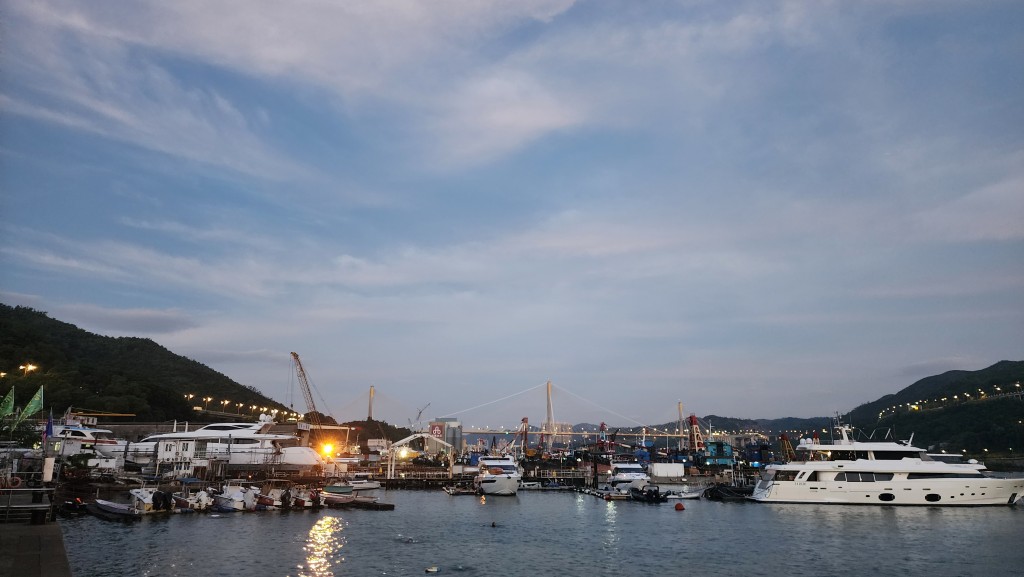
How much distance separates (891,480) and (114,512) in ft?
250

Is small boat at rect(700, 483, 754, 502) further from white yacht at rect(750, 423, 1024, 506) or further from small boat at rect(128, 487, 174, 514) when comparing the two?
small boat at rect(128, 487, 174, 514)

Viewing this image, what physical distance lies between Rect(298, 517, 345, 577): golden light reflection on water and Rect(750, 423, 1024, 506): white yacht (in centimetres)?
5106

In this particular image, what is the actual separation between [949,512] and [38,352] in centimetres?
15133

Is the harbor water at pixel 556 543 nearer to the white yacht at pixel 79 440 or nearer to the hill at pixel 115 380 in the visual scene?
the white yacht at pixel 79 440

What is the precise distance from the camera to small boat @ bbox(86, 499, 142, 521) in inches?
1902

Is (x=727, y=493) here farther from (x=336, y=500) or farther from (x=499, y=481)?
(x=336, y=500)

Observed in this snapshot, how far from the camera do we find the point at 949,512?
61.1 metres

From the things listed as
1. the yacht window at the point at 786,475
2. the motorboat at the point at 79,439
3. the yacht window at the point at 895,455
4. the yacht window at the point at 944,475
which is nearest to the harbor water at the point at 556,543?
the yacht window at the point at 944,475

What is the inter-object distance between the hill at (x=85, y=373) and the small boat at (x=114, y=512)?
192ft

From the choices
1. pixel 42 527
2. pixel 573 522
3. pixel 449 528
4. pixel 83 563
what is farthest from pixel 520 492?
pixel 42 527

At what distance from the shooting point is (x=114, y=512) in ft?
159

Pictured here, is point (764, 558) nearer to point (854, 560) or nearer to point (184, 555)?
point (854, 560)

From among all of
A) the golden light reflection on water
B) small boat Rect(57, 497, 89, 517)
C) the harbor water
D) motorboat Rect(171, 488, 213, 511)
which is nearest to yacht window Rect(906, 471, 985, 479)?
the harbor water

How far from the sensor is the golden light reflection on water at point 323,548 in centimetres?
3303
